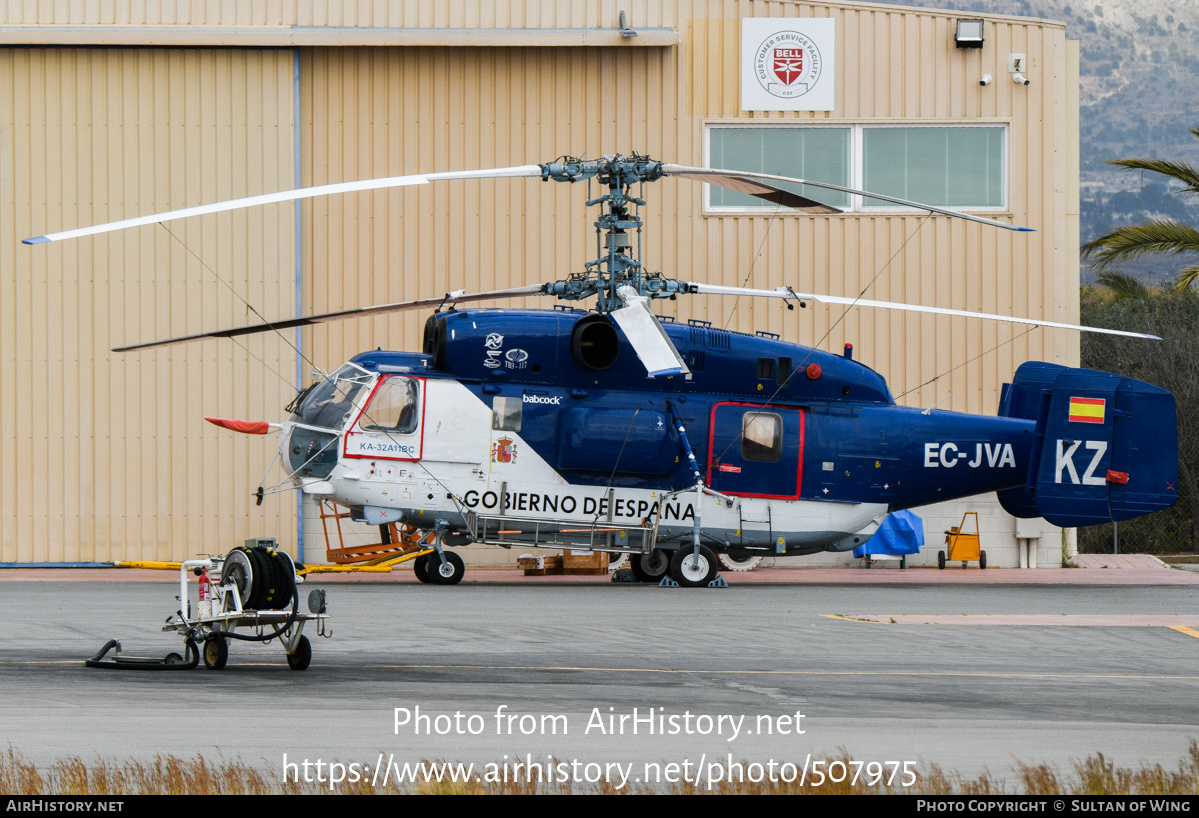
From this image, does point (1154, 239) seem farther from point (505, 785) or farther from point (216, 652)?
point (505, 785)

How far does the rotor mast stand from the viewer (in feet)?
51.9

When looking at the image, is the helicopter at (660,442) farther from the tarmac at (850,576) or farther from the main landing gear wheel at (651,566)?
the tarmac at (850,576)

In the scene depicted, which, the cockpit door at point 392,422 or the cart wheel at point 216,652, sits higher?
the cockpit door at point 392,422

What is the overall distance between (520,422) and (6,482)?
10.6 metres

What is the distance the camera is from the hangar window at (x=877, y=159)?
2353cm

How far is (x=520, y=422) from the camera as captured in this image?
58.9 ft

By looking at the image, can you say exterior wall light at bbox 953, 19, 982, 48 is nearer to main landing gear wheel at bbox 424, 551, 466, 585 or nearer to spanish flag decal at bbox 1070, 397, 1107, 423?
spanish flag decal at bbox 1070, 397, 1107, 423

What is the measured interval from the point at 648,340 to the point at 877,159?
10217 millimetres

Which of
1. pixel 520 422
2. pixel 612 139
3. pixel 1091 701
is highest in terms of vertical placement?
pixel 612 139

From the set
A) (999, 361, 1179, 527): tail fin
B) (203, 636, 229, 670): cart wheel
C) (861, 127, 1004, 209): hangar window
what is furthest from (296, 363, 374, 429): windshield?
(861, 127, 1004, 209): hangar window

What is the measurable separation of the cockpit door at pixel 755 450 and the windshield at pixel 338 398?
15.8 ft

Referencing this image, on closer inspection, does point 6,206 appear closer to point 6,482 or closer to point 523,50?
point 6,482

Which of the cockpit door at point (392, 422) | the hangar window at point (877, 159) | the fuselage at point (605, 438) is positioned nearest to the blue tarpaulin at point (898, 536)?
the fuselage at point (605, 438)
